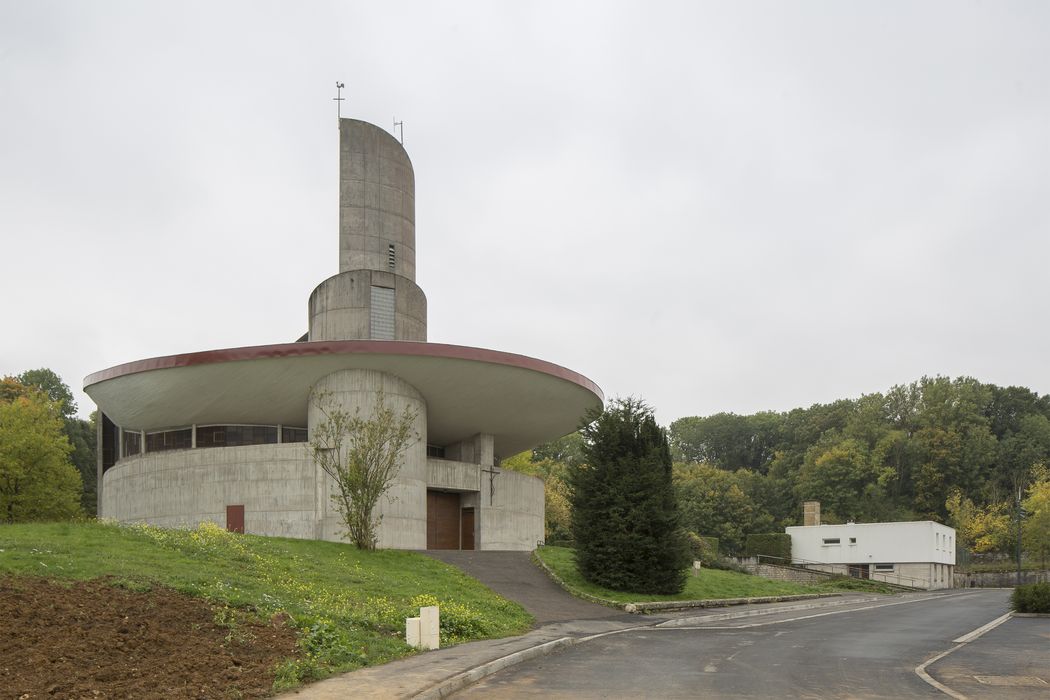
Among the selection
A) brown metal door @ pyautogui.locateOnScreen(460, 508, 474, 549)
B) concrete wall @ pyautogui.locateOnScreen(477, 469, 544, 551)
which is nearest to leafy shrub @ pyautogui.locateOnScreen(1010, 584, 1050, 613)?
concrete wall @ pyautogui.locateOnScreen(477, 469, 544, 551)

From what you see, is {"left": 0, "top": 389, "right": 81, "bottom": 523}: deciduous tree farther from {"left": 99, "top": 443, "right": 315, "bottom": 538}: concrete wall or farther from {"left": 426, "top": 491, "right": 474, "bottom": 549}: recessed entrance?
{"left": 426, "top": 491, "right": 474, "bottom": 549}: recessed entrance

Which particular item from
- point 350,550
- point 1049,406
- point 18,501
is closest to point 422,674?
point 350,550

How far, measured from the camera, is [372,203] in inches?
1657

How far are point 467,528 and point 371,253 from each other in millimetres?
12921

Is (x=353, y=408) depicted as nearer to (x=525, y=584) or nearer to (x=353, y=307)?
(x=353, y=307)

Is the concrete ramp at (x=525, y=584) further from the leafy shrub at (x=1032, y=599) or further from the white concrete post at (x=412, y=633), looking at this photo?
the leafy shrub at (x=1032, y=599)

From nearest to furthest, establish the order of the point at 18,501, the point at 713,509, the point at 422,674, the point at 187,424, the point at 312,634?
1. the point at 422,674
2. the point at 312,634
3. the point at 187,424
4. the point at 18,501
5. the point at 713,509

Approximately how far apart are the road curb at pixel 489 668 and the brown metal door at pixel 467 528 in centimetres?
2017

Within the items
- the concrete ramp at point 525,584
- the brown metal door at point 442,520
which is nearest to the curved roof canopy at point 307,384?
the brown metal door at point 442,520

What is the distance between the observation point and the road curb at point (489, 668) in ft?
36.7

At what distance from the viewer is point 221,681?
10.9m

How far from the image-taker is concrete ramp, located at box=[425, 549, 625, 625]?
80.4 ft

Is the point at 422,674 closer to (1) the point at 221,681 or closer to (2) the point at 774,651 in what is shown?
(1) the point at 221,681

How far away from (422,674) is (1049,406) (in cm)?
11603
